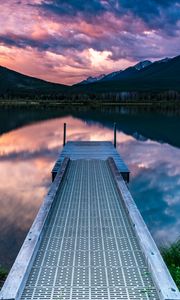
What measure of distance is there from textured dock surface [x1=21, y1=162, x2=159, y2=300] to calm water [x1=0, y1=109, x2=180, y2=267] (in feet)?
6.10

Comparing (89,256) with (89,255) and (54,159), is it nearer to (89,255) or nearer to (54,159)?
(89,255)

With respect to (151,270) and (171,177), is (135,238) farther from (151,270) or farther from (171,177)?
(171,177)

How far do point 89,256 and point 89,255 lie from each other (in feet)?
0.14

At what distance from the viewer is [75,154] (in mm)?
18859

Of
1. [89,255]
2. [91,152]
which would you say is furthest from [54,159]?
[89,255]

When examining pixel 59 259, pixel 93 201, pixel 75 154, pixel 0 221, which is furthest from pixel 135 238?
pixel 75 154

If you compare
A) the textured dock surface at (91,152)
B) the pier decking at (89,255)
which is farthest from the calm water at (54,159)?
the pier decking at (89,255)

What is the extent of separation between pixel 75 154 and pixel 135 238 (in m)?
11.8

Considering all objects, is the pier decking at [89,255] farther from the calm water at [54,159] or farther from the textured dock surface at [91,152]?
the textured dock surface at [91,152]

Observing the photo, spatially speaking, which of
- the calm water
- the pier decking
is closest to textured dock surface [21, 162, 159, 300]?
the pier decking

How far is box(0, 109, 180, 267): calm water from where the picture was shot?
11.4m

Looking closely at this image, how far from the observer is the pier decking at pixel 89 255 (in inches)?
205

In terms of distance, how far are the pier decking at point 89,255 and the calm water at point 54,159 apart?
1816 millimetres

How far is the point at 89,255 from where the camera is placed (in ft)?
21.7
